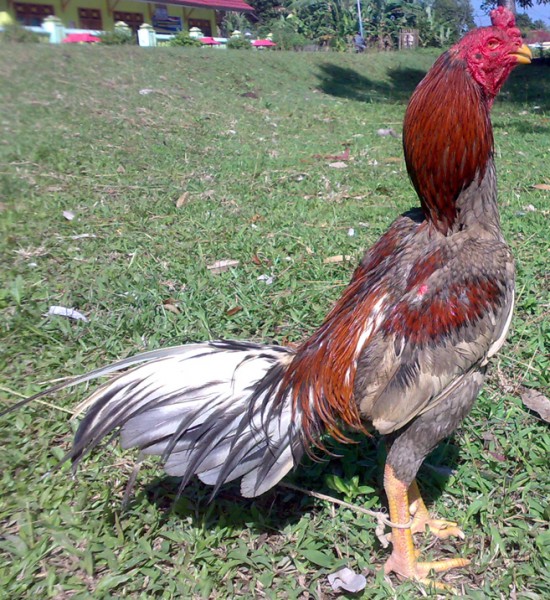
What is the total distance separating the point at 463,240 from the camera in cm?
203

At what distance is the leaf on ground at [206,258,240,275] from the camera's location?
3.99m

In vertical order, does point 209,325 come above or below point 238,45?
below

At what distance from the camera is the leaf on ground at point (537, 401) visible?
105 inches

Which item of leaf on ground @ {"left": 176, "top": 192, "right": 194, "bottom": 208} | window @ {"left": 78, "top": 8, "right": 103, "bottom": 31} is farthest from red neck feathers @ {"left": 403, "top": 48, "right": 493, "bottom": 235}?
window @ {"left": 78, "top": 8, "right": 103, "bottom": 31}

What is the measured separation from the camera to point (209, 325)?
10.9 ft

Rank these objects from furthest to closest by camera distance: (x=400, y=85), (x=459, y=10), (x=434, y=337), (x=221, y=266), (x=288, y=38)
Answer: (x=459, y=10)
(x=288, y=38)
(x=400, y=85)
(x=221, y=266)
(x=434, y=337)

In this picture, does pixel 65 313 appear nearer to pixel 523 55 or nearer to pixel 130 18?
pixel 523 55

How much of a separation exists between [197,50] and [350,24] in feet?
42.5

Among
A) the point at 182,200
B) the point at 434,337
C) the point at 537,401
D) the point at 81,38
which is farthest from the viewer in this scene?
the point at 81,38

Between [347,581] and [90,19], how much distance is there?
3000cm

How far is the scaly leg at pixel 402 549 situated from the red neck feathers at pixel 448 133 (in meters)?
1.02

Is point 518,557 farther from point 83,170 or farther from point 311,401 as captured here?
point 83,170

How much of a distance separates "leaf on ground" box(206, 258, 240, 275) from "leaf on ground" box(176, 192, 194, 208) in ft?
4.53

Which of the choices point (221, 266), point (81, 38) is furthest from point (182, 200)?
A: point (81, 38)
